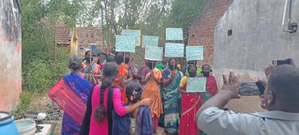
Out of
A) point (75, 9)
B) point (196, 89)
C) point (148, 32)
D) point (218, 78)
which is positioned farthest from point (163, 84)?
point (148, 32)

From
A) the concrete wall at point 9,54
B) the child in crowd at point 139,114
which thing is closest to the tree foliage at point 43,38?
the concrete wall at point 9,54

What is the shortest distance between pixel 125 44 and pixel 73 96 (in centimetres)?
192

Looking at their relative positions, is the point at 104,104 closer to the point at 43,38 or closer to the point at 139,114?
the point at 139,114

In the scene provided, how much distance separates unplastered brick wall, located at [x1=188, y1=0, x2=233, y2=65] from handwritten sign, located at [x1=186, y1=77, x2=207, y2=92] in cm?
338

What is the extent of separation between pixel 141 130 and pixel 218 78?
4.21 m

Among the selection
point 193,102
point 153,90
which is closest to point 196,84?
point 193,102

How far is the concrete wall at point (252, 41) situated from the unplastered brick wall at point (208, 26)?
982 millimetres

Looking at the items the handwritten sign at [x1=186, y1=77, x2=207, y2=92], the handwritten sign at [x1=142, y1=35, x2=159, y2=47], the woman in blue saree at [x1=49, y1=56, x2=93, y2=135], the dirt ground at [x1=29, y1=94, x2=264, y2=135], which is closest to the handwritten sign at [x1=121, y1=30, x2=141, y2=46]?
the handwritten sign at [x1=142, y1=35, x2=159, y2=47]

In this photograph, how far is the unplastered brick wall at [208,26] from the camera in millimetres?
7595

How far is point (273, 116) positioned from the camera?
125cm

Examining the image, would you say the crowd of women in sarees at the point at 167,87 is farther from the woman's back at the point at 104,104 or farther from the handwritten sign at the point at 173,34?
the woman's back at the point at 104,104

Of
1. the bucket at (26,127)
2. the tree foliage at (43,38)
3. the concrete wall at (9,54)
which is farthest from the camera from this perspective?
the tree foliage at (43,38)

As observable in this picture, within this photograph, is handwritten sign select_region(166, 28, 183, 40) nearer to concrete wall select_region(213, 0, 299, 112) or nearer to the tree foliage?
concrete wall select_region(213, 0, 299, 112)

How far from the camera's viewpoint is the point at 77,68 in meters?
3.41
